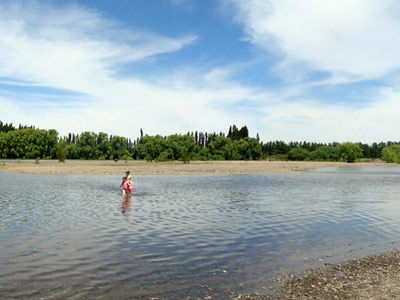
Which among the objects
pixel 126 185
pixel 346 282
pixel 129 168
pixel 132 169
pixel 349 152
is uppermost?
pixel 349 152

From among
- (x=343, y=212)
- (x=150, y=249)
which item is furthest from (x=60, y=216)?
(x=343, y=212)

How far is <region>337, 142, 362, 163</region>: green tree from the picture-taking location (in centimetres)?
18886

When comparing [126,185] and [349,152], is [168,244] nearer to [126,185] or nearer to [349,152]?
[126,185]

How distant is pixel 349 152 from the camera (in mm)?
189500

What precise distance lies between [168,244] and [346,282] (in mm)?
8775

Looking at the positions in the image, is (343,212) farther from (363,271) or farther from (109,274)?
(109,274)

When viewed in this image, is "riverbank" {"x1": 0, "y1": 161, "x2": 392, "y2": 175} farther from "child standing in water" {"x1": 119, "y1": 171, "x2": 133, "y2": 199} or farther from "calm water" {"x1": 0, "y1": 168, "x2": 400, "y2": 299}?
"calm water" {"x1": 0, "y1": 168, "x2": 400, "y2": 299}

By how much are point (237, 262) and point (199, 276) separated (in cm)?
244

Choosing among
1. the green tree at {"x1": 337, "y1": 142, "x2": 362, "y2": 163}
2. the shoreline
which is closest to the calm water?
the shoreline

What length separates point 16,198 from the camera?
3319 centimetres

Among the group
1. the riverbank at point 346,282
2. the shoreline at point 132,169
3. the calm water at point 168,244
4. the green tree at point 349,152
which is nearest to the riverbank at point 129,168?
the shoreline at point 132,169

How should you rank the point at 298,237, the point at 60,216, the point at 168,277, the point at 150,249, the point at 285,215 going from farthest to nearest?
the point at 285,215, the point at 60,216, the point at 298,237, the point at 150,249, the point at 168,277

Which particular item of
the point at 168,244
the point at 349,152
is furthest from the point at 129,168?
the point at 349,152

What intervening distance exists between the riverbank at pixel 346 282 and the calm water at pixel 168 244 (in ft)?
2.91
